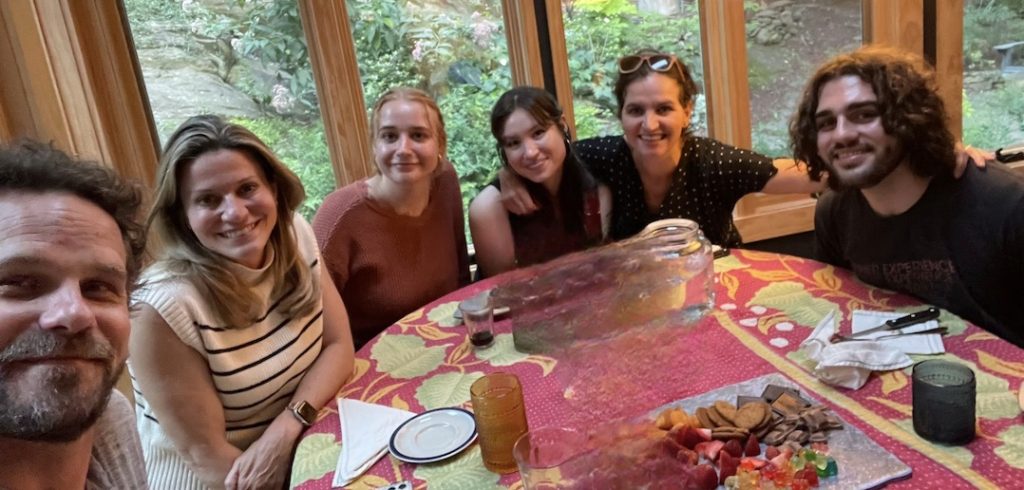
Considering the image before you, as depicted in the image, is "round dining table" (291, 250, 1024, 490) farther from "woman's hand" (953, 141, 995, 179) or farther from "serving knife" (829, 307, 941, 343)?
"woman's hand" (953, 141, 995, 179)

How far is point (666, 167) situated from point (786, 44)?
112cm

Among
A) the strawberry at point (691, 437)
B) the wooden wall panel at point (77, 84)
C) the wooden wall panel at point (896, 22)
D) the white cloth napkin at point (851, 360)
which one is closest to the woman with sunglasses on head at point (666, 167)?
the white cloth napkin at point (851, 360)

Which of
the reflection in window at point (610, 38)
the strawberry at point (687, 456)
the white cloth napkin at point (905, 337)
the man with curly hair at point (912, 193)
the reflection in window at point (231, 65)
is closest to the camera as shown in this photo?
the strawberry at point (687, 456)

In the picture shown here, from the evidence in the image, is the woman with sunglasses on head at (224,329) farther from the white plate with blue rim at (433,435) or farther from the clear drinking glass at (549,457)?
the clear drinking glass at (549,457)

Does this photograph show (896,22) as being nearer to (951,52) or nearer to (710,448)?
(951,52)

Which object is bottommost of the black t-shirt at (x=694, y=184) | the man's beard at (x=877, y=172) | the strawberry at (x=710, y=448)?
the strawberry at (x=710, y=448)

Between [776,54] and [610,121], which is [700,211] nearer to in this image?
[610,121]

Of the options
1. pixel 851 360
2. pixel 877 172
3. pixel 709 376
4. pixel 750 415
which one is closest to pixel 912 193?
pixel 877 172

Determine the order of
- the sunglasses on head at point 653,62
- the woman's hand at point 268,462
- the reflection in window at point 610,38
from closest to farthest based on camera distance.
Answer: the woman's hand at point 268,462
the sunglasses on head at point 653,62
the reflection in window at point 610,38

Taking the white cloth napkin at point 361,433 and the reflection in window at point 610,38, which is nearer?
the white cloth napkin at point 361,433

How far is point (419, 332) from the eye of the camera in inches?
66.0

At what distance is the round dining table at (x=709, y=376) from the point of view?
1.01 m

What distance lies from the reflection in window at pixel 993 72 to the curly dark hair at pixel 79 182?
10.4 ft

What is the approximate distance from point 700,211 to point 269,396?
1.36 metres
